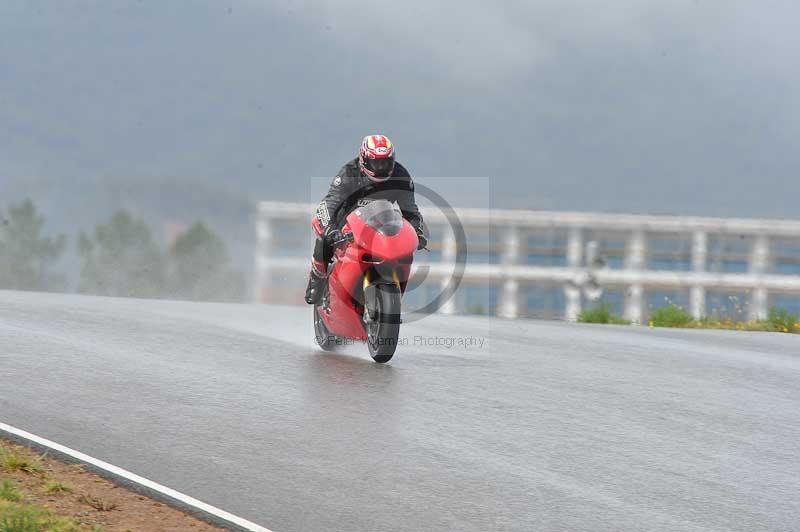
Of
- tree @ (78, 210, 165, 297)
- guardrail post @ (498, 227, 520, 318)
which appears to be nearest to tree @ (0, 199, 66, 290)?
tree @ (78, 210, 165, 297)

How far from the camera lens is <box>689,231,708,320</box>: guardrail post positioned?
1932 centimetres

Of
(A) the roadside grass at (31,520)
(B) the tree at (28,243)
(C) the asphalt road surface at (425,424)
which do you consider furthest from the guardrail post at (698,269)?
(B) the tree at (28,243)

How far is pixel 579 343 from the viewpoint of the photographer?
12.9 m

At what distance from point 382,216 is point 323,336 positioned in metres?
2.07

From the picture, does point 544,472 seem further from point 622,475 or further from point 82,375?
point 82,375

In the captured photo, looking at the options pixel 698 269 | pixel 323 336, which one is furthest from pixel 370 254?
pixel 698 269

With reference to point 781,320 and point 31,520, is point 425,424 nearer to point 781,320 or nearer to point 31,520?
point 31,520

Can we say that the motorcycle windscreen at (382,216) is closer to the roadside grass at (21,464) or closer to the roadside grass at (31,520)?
the roadside grass at (21,464)

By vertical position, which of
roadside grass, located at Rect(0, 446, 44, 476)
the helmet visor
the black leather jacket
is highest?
the helmet visor

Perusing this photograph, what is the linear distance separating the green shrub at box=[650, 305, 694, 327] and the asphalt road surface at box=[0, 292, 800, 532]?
552 cm

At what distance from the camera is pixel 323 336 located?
11398 millimetres

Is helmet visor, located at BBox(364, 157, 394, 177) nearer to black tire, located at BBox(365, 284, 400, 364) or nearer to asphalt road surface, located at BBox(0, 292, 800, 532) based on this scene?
black tire, located at BBox(365, 284, 400, 364)

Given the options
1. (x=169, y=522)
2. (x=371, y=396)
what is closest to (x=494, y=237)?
(x=371, y=396)

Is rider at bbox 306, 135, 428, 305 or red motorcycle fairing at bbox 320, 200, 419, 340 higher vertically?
rider at bbox 306, 135, 428, 305
